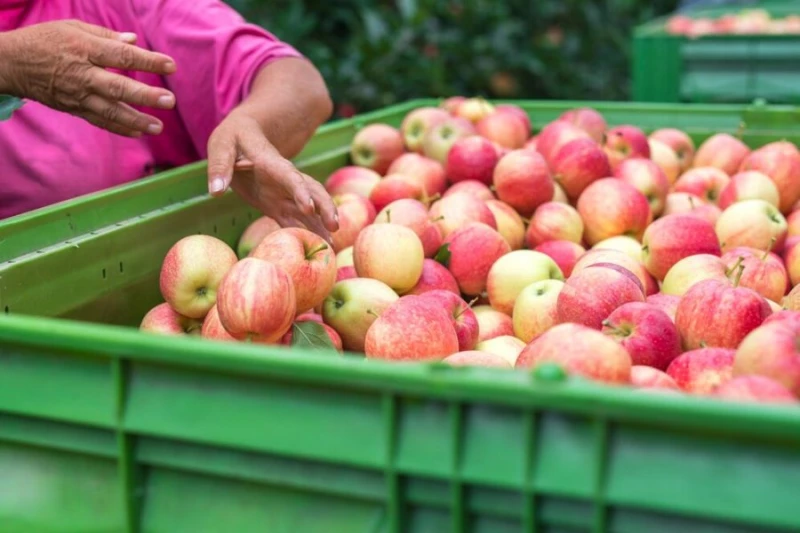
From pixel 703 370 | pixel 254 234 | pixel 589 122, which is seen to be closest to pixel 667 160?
pixel 589 122

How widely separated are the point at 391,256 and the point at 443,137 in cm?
82

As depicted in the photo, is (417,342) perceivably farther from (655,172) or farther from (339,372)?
(655,172)

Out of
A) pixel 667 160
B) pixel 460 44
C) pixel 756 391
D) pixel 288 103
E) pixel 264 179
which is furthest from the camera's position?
pixel 460 44

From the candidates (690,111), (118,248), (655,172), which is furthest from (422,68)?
(118,248)

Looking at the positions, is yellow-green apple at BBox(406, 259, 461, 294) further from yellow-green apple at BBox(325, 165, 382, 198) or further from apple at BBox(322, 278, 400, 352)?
yellow-green apple at BBox(325, 165, 382, 198)

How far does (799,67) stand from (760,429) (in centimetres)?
289

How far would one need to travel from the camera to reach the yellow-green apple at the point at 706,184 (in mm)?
2236

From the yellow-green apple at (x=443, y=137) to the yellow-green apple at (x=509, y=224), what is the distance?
35 centimetres

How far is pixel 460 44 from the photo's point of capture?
5590mm

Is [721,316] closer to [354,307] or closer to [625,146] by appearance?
[354,307]

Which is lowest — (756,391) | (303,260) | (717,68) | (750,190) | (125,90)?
(717,68)

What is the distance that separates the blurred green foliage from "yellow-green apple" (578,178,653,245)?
213cm

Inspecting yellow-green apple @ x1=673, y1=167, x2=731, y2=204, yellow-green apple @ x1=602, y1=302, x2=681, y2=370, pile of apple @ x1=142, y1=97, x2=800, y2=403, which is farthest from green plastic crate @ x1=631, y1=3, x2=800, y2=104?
Answer: yellow-green apple @ x1=602, y1=302, x2=681, y2=370

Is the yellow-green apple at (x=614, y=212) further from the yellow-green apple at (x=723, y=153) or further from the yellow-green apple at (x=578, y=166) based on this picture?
the yellow-green apple at (x=723, y=153)
